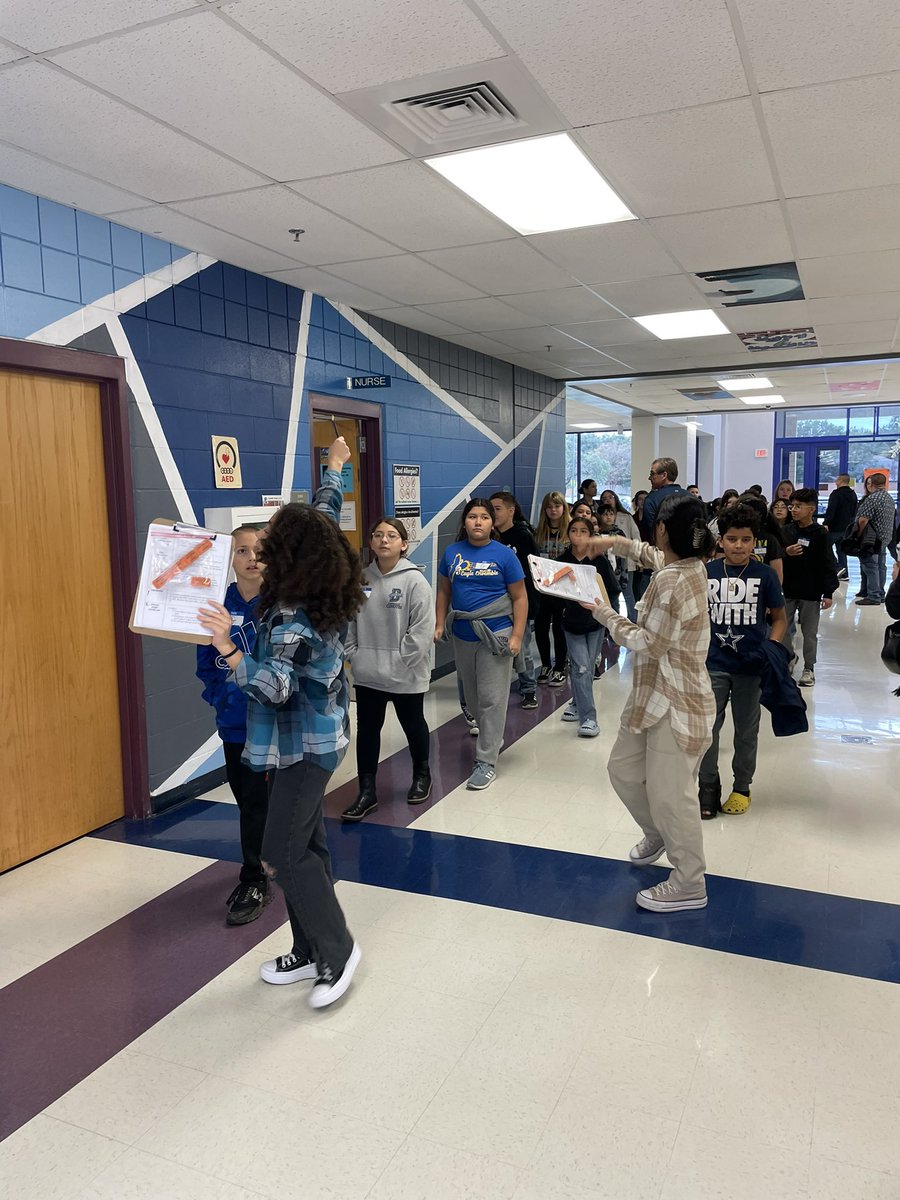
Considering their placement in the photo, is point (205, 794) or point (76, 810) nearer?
point (76, 810)

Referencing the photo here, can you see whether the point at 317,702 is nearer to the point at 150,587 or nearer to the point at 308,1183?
the point at 150,587

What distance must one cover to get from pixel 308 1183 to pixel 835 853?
8.43 ft

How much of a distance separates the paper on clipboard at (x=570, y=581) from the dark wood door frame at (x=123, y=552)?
200cm

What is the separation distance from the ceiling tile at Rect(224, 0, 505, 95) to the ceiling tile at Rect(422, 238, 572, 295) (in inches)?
70.7

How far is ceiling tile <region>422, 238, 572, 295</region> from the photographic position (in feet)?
14.2

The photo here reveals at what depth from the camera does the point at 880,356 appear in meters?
8.19

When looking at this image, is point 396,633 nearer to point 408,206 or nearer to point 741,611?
point 741,611

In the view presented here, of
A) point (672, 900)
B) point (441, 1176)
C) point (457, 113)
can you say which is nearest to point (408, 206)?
point (457, 113)

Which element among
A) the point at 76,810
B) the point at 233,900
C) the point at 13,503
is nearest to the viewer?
the point at 233,900

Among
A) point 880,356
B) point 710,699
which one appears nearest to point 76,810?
point 710,699

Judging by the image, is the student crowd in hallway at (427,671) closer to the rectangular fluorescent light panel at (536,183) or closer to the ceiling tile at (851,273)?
the rectangular fluorescent light panel at (536,183)

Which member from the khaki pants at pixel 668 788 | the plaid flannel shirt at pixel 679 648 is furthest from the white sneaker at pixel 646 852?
the plaid flannel shirt at pixel 679 648

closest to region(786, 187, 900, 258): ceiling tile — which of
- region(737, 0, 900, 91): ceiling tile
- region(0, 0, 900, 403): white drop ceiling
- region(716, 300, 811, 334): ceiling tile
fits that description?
region(0, 0, 900, 403): white drop ceiling

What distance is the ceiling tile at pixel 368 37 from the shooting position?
214 cm
